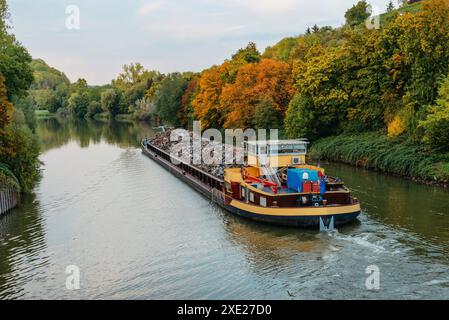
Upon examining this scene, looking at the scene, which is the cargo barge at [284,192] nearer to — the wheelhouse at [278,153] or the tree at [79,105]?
the wheelhouse at [278,153]

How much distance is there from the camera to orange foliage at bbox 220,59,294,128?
210 feet

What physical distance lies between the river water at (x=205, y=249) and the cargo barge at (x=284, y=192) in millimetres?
785

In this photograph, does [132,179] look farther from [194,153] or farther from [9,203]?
[9,203]

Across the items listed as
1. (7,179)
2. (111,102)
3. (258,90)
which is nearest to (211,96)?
(258,90)

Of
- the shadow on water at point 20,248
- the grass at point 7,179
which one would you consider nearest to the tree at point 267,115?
the shadow on water at point 20,248

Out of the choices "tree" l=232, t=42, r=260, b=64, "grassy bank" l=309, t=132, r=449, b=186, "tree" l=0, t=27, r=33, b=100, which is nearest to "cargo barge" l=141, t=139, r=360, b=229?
"grassy bank" l=309, t=132, r=449, b=186

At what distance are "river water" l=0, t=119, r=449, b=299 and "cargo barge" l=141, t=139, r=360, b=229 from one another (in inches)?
30.9

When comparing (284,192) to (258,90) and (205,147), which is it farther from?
(258,90)

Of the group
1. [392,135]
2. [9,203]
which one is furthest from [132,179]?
[392,135]

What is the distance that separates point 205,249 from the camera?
77.0 feet

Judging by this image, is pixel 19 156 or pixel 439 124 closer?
pixel 19 156

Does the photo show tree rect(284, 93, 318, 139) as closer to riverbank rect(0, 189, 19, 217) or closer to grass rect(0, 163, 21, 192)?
grass rect(0, 163, 21, 192)

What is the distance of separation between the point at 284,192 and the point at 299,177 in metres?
1.34
